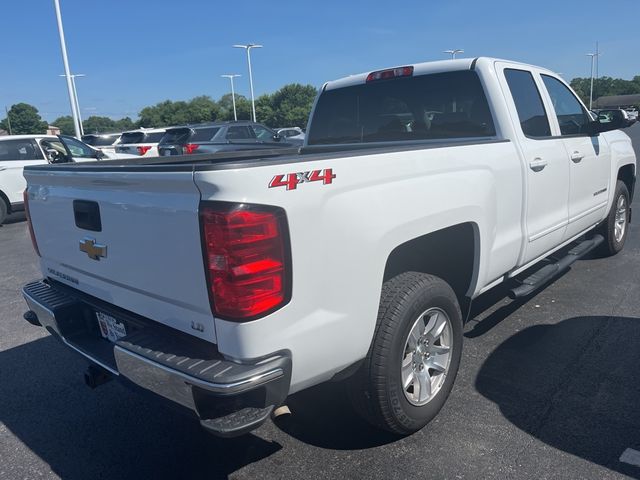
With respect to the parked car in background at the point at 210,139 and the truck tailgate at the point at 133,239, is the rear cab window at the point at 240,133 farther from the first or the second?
the truck tailgate at the point at 133,239

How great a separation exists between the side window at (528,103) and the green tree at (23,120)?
310 feet

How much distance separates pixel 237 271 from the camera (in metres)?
2.00

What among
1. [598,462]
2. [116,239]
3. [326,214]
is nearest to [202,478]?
[116,239]

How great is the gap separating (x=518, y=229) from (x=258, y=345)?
7.38 ft

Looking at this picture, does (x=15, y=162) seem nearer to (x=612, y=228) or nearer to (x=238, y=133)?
(x=238, y=133)

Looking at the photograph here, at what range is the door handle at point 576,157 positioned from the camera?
4.26 m

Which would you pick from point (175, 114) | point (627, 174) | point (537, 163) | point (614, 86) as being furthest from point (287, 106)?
point (614, 86)

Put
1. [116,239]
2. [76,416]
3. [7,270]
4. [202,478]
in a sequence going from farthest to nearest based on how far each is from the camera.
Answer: [7,270] < [76,416] < [202,478] < [116,239]

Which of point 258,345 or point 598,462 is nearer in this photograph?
point 258,345

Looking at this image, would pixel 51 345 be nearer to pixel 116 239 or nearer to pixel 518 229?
pixel 116 239

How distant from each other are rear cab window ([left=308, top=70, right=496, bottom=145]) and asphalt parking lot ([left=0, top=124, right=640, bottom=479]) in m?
1.62

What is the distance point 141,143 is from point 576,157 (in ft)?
51.9

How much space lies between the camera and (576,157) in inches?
170

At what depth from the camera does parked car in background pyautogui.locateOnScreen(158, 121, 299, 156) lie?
13.3 meters
